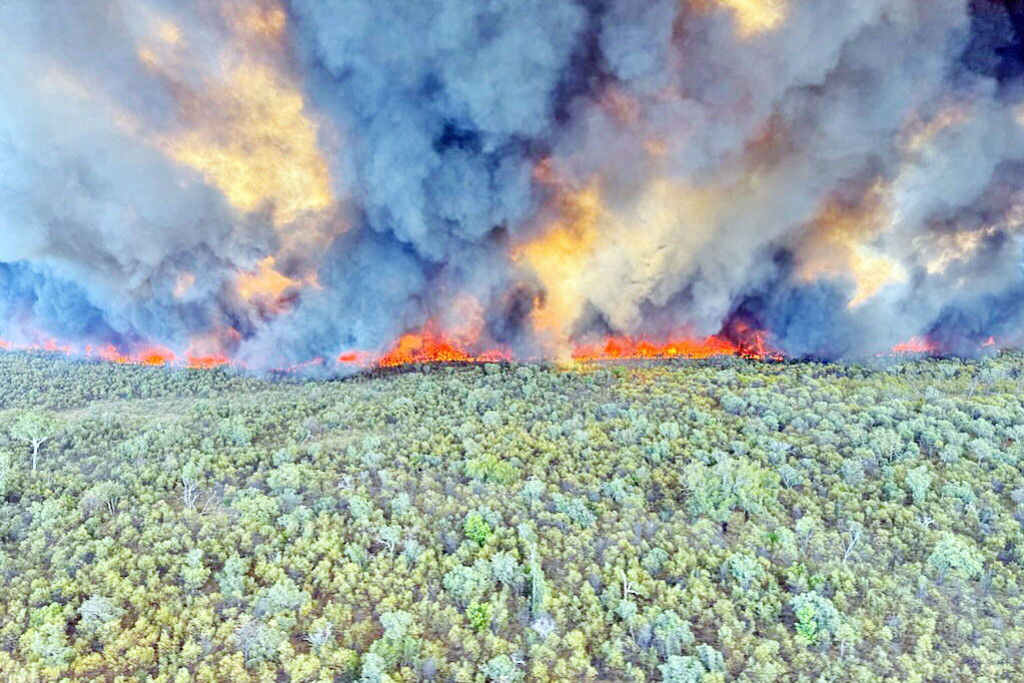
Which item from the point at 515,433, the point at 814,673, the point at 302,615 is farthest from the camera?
the point at 515,433

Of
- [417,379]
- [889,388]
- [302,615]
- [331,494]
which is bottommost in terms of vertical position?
[302,615]

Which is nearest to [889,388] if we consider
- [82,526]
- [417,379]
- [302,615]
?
[417,379]

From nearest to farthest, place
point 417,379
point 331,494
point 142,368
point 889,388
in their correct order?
point 331,494
point 889,388
point 417,379
point 142,368

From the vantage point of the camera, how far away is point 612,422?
57.8 meters

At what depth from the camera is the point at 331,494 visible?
148 feet

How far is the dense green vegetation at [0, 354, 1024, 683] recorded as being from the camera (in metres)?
31.4

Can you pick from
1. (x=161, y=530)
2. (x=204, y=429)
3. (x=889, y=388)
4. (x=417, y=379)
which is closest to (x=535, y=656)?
(x=161, y=530)

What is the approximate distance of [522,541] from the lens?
3947 centimetres

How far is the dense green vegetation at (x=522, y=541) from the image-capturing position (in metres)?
31.4

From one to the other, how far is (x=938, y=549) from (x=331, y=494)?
38.7 m

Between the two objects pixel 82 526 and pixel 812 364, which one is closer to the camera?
pixel 82 526

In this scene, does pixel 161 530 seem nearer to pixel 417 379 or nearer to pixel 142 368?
pixel 417 379

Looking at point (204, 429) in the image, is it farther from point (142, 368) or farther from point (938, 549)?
point (938, 549)

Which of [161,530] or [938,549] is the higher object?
[161,530]
